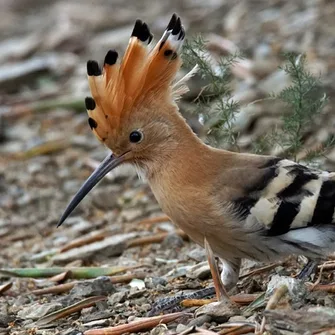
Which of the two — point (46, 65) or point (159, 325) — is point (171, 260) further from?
point (46, 65)

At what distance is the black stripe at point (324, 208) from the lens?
11.1 ft

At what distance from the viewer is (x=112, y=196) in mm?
5930

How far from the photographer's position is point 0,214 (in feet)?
19.8

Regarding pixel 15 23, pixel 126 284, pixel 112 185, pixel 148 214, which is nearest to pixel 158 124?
pixel 126 284

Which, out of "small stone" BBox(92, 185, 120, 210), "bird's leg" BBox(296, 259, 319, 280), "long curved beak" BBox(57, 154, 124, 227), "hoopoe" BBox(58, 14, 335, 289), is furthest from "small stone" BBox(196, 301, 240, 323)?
"small stone" BBox(92, 185, 120, 210)

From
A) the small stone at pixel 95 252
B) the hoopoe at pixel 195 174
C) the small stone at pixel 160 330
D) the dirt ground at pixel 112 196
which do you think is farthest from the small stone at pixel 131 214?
the small stone at pixel 160 330

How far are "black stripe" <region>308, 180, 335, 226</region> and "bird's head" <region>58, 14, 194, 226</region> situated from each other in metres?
0.65

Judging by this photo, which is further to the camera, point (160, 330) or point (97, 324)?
point (97, 324)

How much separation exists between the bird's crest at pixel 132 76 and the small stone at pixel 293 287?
921 mm

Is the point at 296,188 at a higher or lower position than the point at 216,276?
higher

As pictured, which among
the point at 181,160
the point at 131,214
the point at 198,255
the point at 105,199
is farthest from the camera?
the point at 105,199

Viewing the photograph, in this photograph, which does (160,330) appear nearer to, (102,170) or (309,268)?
(309,268)

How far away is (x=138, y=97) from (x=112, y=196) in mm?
2304

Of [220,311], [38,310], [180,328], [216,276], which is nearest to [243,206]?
[216,276]
